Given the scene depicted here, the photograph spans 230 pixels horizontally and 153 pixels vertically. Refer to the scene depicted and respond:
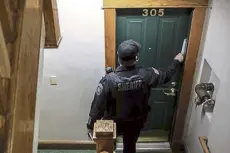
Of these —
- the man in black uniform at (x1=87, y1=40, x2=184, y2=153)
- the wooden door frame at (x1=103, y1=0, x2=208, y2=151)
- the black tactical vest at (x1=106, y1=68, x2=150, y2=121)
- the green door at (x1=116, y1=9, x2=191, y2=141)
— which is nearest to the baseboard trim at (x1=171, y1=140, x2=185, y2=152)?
the wooden door frame at (x1=103, y1=0, x2=208, y2=151)

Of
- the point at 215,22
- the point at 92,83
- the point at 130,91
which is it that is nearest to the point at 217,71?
the point at 215,22

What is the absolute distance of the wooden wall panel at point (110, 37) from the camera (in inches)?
114

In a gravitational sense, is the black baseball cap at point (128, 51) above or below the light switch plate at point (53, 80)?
above

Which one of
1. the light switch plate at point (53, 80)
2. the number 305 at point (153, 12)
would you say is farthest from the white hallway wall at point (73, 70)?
the number 305 at point (153, 12)

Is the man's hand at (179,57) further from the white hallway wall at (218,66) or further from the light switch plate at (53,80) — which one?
the light switch plate at (53,80)

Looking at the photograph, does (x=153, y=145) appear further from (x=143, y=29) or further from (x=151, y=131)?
(x=143, y=29)

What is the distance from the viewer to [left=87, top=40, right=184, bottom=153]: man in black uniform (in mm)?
2658

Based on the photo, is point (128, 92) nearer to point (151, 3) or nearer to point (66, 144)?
point (151, 3)

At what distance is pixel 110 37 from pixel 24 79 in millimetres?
2061

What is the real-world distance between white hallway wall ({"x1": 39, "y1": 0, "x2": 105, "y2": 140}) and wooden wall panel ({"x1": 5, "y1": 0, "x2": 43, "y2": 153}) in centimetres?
179

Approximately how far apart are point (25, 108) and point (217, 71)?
1960mm

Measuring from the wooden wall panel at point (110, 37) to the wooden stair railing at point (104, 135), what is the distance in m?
1.71

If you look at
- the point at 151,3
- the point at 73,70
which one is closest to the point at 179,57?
the point at 151,3

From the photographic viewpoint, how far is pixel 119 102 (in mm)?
2820
